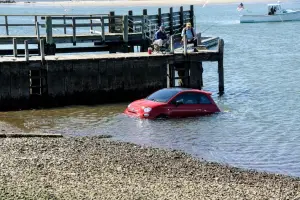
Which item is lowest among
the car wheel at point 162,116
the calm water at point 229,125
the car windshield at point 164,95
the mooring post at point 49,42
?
the calm water at point 229,125

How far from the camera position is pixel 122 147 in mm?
22531

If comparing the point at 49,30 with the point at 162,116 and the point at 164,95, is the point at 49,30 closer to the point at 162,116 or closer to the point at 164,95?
the point at 164,95

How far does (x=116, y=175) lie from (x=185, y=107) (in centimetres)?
1154

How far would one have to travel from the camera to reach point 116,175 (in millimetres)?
17391

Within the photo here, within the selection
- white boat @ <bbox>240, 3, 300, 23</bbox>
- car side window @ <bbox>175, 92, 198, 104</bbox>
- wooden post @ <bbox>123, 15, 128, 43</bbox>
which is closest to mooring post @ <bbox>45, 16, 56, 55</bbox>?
wooden post @ <bbox>123, 15, 128, 43</bbox>

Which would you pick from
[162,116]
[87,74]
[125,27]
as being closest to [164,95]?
[162,116]

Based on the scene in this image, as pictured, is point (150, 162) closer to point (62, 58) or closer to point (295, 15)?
point (62, 58)

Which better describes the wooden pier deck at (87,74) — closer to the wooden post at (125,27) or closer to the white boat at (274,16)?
the wooden post at (125,27)

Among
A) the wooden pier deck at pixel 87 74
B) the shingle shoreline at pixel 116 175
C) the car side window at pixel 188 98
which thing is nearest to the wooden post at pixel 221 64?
the wooden pier deck at pixel 87 74

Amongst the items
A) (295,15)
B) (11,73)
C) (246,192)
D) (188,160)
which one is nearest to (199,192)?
(246,192)

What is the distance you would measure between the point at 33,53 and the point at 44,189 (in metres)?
24.4

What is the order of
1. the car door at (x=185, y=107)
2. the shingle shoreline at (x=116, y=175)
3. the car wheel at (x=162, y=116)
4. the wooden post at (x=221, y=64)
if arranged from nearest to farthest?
1. the shingle shoreline at (x=116, y=175)
2. the car wheel at (x=162, y=116)
3. the car door at (x=185, y=107)
4. the wooden post at (x=221, y=64)

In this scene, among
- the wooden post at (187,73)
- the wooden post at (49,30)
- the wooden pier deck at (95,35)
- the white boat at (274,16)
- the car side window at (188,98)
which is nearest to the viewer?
the car side window at (188,98)

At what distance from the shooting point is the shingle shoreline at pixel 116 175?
15.3 metres
